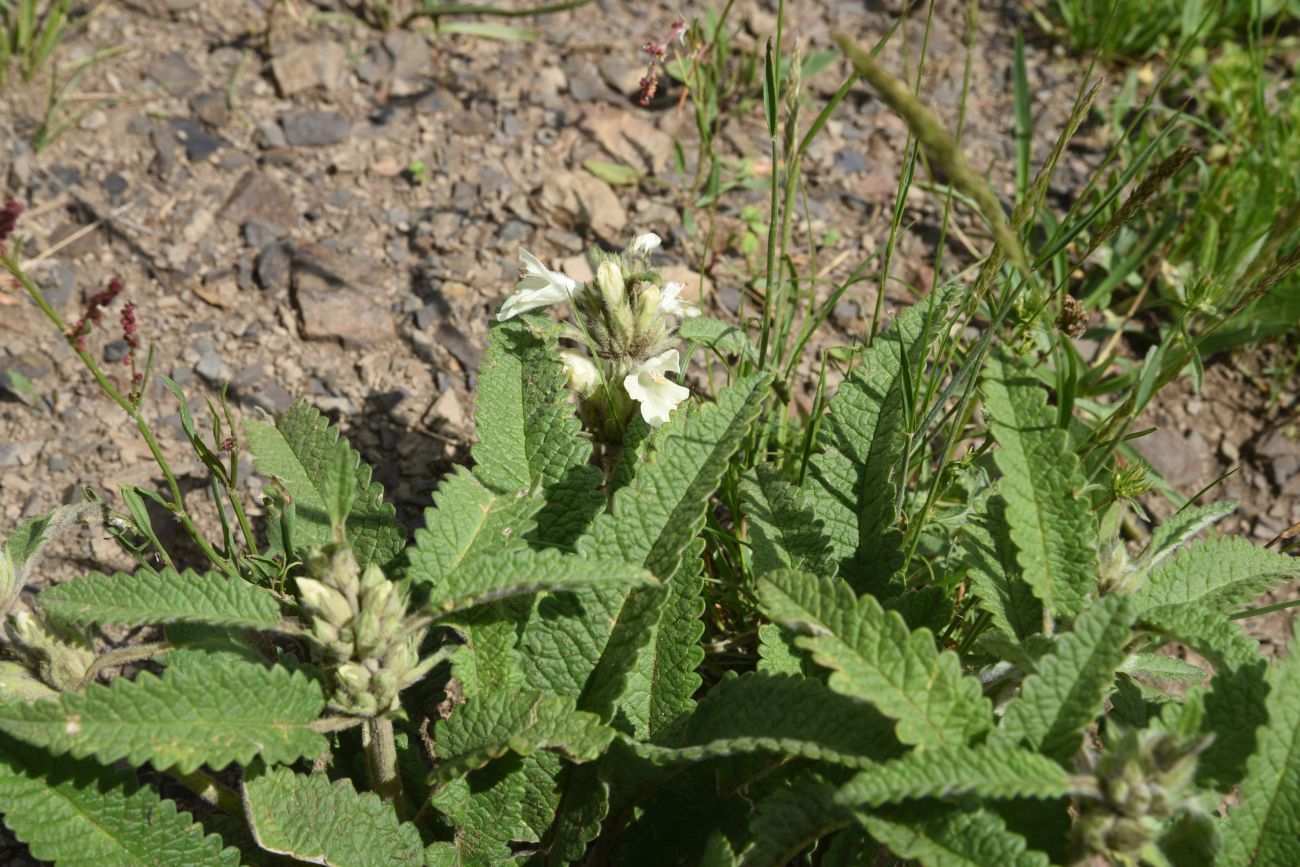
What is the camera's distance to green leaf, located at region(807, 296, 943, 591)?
2.32 meters

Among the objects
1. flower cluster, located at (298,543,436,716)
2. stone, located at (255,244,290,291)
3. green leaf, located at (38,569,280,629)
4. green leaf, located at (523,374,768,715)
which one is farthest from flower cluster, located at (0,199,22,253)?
stone, located at (255,244,290,291)

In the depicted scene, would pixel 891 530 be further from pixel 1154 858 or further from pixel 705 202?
pixel 705 202

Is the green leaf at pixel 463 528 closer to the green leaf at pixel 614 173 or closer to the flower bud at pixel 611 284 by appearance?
the flower bud at pixel 611 284

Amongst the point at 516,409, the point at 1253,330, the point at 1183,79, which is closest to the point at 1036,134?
the point at 1183,79

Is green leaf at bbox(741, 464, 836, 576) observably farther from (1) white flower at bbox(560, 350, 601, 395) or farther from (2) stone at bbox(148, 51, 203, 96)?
(2) stone at bbox(148, 51, 203, 96)

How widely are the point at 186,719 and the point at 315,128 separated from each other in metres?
2.60

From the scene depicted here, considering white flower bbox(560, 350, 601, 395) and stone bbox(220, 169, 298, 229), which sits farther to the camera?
stone bbox(220, 169, 298, 229)

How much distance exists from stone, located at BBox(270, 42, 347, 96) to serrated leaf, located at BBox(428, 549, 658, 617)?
267 cm

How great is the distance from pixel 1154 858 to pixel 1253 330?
7.77 feet

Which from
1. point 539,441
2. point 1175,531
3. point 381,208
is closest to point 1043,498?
point 1175,531

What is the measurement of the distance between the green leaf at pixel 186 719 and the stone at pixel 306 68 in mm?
2666

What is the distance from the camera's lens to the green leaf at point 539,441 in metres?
2.30

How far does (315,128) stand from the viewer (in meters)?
3.82

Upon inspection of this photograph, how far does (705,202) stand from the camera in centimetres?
369
